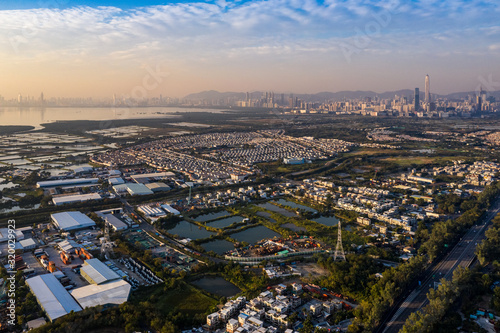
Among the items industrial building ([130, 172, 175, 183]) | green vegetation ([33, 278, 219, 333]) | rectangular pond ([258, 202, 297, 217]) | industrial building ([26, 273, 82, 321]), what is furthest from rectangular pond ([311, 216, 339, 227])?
industrial building ([130, 172, 175, 183])

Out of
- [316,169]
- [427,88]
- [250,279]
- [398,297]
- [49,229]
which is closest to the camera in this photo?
[398,297]

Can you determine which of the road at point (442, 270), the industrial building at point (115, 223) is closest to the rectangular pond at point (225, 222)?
the industrial building at point (115, 223)

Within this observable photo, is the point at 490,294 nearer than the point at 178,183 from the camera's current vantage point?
Yes

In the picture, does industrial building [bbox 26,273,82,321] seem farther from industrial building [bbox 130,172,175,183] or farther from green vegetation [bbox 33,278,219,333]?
industrial building [bbox 130,172,175,183]

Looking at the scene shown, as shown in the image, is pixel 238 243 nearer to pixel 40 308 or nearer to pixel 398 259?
pixel 398 259

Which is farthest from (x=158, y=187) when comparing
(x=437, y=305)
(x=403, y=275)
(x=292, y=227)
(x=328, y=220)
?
(x=437, y=305)

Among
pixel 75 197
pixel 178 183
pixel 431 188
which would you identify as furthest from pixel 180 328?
pixel 431 188
